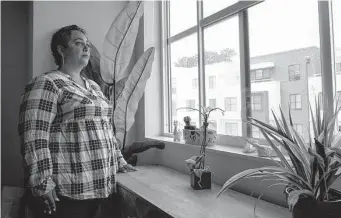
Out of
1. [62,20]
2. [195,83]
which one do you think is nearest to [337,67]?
[195,83]

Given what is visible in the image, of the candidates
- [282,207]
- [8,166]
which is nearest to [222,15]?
[282,207]

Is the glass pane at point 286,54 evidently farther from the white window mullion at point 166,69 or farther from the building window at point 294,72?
the white window mullion at point 166,69

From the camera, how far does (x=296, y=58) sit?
168 cm

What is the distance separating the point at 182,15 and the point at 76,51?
1.20 m

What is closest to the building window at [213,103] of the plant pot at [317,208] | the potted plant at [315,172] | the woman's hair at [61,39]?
the woman's hair at [61,39]

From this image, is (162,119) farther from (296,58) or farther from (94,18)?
(296,58)

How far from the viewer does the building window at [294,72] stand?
65.7 inches

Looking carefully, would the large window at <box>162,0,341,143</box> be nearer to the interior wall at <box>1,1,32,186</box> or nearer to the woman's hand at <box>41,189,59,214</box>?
the woman's hand at <box>41,189,59,214</box>

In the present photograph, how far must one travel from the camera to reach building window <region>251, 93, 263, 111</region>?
1898 millimetres

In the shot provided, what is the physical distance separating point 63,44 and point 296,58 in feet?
4.54

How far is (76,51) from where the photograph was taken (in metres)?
1.91

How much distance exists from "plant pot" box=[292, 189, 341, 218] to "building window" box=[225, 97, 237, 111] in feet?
3.76

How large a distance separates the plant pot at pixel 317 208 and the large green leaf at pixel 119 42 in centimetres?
189

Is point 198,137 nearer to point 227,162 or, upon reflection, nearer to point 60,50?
point 227,162
